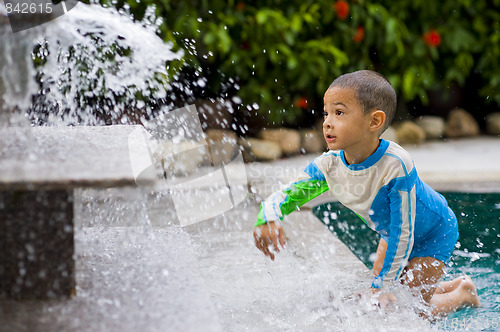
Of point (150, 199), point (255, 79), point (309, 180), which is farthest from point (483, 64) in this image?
point (309, 180)

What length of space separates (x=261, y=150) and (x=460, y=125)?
236 centimetres

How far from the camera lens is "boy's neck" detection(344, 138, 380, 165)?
2.35 metres

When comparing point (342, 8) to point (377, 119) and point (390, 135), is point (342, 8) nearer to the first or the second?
point (390, 135)

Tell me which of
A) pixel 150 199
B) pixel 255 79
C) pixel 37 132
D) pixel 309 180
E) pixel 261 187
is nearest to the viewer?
pixel 37 132

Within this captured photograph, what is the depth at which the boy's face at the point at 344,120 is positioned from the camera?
229cm

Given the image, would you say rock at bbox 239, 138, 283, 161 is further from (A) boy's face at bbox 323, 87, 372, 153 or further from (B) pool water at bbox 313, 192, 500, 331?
(A) boy's face at bbox 323, 87, 372, 153

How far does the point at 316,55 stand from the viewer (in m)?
5.74

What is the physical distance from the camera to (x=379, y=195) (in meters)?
2.36

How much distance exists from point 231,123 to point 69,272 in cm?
465

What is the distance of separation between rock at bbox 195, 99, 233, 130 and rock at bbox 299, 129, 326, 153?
75cm

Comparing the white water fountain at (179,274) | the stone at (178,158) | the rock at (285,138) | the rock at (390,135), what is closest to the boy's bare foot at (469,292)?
the white water fountain at (179,274)

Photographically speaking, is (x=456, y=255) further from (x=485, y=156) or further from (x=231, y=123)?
(x=231, y=123)

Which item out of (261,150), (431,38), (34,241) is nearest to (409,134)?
(431,38)

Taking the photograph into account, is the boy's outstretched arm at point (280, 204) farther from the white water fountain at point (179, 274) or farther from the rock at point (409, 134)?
the rock at point (409, 134)
